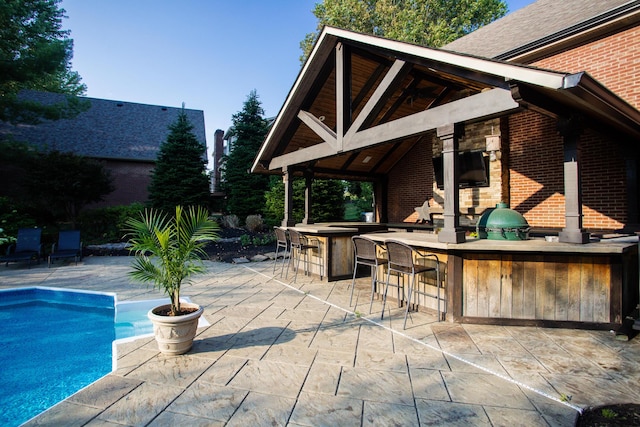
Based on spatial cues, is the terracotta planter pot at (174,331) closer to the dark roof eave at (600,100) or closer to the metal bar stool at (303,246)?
the metal bar stool at (303,246)

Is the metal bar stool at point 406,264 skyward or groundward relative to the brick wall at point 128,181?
groundward

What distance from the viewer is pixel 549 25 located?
6.61 meters

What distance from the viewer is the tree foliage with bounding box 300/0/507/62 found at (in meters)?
19.7

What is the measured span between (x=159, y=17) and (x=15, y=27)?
6.90 metres

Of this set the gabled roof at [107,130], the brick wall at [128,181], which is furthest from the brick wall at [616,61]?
the gabled roof at [107,130]

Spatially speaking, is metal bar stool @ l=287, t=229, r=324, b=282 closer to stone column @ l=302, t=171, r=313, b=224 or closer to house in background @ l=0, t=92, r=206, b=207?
stone column @ l=302, t=171, r=313, b=224

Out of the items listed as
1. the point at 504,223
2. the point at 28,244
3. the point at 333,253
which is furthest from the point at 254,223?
the point at 504,223

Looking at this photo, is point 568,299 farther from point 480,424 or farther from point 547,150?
point 547,150

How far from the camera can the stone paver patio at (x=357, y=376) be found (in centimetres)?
215

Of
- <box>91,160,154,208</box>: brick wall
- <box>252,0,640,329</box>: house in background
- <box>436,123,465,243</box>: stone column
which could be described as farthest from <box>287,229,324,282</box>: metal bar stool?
<box>91,160,154,208</box>: brick wall

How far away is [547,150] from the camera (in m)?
6.50

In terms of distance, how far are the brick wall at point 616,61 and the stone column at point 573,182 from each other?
2.68 metres

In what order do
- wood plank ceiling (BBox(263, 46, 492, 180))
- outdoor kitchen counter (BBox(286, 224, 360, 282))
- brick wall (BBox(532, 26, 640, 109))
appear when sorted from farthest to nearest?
outdoor kitchen counter (BBox(286, 224, 360, 282)) < wood plank ceiling (BBox(263, 46, 492, 180)) < brick wall (BBox(532, 26, 640, 109))

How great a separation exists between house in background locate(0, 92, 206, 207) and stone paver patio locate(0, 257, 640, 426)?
42.3 ft
